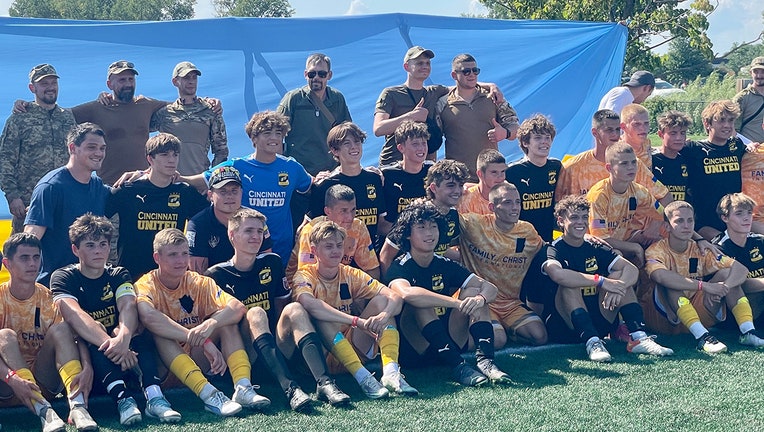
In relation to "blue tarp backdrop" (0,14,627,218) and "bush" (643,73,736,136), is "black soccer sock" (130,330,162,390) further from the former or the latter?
"bush" (643,73,736,136)

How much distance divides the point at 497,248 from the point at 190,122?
2.78 metres

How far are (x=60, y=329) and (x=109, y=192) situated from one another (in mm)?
1315

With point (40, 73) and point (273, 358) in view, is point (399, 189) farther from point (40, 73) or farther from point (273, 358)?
point (40, 73)

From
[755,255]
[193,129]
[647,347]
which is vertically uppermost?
[193,129]

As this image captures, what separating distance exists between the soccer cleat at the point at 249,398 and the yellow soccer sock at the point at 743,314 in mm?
3659

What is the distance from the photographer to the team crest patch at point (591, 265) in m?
6.55

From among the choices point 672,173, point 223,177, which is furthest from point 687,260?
point 223,177

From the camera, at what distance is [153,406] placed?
5004mm

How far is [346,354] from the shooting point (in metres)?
5.53

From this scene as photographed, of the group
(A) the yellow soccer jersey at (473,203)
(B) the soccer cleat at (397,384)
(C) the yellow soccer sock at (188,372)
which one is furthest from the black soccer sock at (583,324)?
(C) the yellow soccer sock at (188,372)

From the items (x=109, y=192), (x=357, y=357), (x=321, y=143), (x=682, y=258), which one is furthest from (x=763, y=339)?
(x=109, y=192)

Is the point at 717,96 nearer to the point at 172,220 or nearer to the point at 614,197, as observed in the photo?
the point at 614,197

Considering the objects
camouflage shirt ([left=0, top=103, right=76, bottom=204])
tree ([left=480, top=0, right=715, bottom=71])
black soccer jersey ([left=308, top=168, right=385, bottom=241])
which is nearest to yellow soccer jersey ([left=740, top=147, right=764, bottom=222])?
black soccer jersey ([left=308, top=168, right=385, bottom=241])

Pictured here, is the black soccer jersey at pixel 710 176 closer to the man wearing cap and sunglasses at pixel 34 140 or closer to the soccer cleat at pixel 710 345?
the soccer cleat at pixel 710 345
